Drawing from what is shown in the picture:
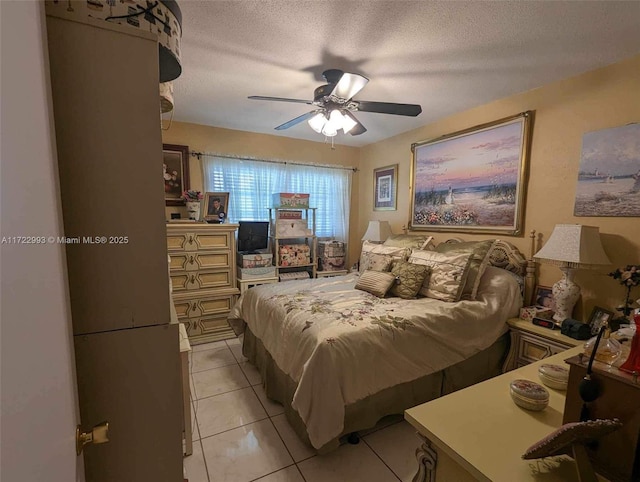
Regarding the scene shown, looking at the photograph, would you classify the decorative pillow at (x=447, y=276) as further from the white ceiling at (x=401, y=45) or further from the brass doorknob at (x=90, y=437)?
the brass doorknob at (x=90, y=437)

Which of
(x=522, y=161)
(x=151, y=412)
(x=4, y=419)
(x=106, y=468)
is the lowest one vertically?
(x=106, y=468)

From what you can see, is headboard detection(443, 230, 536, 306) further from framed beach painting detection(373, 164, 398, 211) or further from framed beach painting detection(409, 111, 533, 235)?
framed beach painting detection(373, 164, 398, 211)

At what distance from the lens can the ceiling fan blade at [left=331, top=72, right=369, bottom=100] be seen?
1840 mm

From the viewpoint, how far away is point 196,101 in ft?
8.85

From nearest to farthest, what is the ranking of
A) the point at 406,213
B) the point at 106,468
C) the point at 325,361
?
the point at 106,468 < the point at 325,361 < the point at 406,213

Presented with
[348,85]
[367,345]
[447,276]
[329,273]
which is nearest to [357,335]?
[367,345]

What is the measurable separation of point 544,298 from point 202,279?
10.5 feet

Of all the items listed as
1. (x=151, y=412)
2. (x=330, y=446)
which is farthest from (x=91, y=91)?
(x=330, y=446)

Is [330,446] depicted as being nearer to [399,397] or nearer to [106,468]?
[399,397]

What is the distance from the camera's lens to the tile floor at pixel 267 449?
161 centimetres

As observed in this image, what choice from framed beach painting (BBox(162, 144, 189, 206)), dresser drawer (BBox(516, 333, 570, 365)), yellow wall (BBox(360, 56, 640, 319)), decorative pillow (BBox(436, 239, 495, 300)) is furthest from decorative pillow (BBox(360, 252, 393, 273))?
framed beach painting (BBox(162, 144, 189, 206))

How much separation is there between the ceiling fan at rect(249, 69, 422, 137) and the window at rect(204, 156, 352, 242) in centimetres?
155

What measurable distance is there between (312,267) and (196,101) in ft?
7.73

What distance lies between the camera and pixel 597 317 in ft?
6.55
